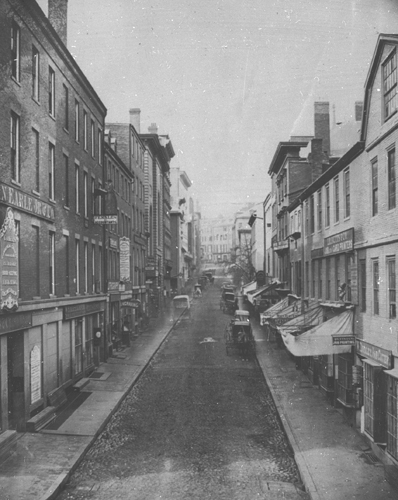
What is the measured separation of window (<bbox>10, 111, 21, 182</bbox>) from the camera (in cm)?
1709

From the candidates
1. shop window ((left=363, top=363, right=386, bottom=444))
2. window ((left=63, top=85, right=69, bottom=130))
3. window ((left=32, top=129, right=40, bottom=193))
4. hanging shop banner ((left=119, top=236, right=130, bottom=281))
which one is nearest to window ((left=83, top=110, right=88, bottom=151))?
window ((left=63, top=85, right=69, bottom=130))

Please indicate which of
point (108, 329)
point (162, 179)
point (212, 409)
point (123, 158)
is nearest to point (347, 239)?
point (212, 409)

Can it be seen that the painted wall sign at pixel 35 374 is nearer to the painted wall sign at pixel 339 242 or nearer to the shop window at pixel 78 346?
the shop window at pixel 78 346

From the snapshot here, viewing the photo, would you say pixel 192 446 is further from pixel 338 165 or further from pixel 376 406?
pixel 338 165

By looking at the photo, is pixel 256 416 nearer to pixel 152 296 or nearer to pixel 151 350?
pixel 151 350

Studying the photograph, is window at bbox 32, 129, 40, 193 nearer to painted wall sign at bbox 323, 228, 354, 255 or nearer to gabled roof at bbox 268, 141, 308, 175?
painted wall sign at bbox 323, 228, 354, 255

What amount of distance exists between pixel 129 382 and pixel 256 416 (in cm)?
700

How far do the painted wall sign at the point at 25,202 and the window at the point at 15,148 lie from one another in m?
0.55

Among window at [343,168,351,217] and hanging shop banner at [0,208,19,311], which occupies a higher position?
window at [343,168,351,217]

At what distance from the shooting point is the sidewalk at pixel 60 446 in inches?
486

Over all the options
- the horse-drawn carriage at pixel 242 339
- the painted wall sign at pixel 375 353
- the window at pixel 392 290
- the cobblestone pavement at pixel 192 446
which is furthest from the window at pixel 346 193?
the horse-drawn carriage at pixel 242 339

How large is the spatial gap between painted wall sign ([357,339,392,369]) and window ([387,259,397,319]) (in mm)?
968

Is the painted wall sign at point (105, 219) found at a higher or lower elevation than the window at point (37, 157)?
lower

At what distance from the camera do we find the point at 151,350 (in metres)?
34.2
